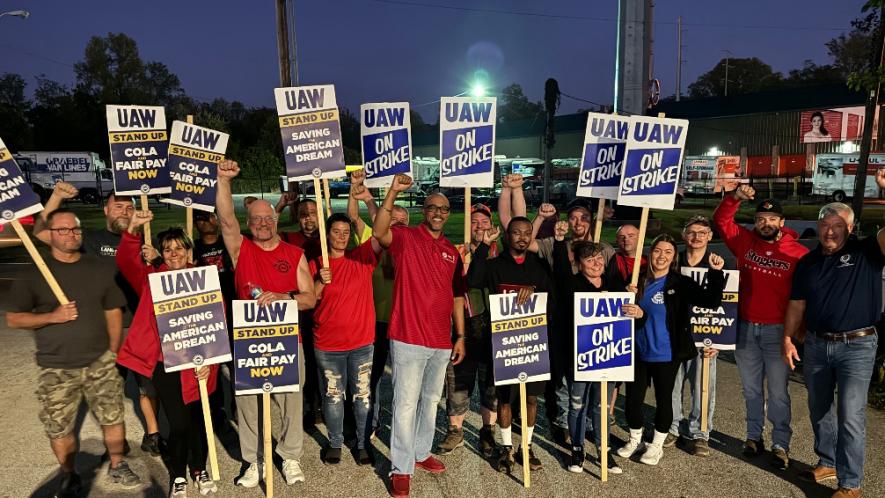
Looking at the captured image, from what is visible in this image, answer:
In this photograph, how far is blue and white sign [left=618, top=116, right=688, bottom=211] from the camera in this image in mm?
5000

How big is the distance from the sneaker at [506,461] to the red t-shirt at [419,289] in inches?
45.3

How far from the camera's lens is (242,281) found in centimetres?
458

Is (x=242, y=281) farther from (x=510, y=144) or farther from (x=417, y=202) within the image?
(x=510, y=144)

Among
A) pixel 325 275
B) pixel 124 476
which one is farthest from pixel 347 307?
pixel 124 476

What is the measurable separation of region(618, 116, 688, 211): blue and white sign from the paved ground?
232 centimetres

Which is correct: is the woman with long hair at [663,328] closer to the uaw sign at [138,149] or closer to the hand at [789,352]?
the hand at [789,352]

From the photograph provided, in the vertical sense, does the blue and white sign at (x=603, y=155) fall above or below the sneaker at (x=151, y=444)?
above

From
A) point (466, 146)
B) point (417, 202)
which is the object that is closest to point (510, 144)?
point (417, 202)

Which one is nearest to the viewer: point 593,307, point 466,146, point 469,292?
point 593,307

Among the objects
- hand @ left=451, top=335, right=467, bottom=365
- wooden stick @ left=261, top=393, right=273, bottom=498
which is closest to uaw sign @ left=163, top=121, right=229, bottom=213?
wooden stick @ left=261, top=393, right=273, bottom=498

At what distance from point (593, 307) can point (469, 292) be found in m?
1.23

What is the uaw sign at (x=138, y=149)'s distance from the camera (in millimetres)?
5402

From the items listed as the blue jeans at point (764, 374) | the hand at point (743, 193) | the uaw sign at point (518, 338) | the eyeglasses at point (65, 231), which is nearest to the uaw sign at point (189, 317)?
the eyeglasses at point (65, 231)

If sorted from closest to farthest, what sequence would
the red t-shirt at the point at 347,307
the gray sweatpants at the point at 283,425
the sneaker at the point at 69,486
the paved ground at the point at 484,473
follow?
the sneaker at the point at 69,486 → the paved ground at the point at 484,473 → the gray sweatpants at the point at 283,425 → the red t-shirt at the point at 347,307
